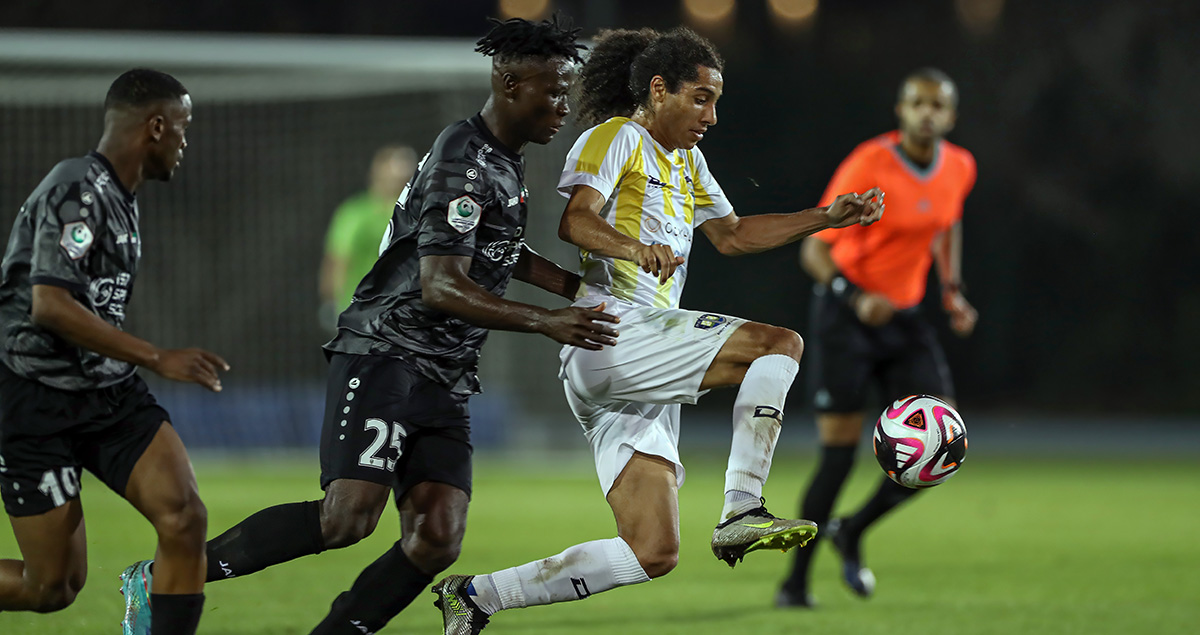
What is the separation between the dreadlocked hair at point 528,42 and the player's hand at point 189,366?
1366 mm

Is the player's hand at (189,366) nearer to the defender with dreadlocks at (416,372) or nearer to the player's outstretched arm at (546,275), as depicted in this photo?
the defender with dreadlocks at (416,372)

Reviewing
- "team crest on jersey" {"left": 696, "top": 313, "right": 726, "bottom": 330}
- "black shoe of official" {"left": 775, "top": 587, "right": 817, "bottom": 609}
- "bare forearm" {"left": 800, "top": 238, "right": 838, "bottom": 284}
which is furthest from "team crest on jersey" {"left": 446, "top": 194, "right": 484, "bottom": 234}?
"bare forearm" {"left": 800, "top": 238, "right": 838, "bottom": 284}

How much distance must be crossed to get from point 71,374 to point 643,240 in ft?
5.98

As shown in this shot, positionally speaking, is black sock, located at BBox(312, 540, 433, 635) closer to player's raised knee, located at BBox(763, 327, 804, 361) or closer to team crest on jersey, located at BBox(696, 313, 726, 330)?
team crest on jersey, located at BBox(696, 313, 726, 330)

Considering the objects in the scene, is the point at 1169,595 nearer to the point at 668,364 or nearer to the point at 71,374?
the point at 668,364

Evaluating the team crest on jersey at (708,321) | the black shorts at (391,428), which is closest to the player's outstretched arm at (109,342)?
the black shorts at (391,428)

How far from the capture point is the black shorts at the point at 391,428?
14.0 feet

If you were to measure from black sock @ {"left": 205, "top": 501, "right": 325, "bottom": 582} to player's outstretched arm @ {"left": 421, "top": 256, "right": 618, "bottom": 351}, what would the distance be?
2.77 ft

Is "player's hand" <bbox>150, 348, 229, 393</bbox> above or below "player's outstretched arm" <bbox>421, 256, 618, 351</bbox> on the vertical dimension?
below

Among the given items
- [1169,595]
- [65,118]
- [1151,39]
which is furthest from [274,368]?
[1151,39]

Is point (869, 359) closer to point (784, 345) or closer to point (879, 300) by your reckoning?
point (879, 300)

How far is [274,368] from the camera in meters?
15.8

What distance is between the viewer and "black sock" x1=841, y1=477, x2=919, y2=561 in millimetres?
6805

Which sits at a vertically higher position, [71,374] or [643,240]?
[643,240]
